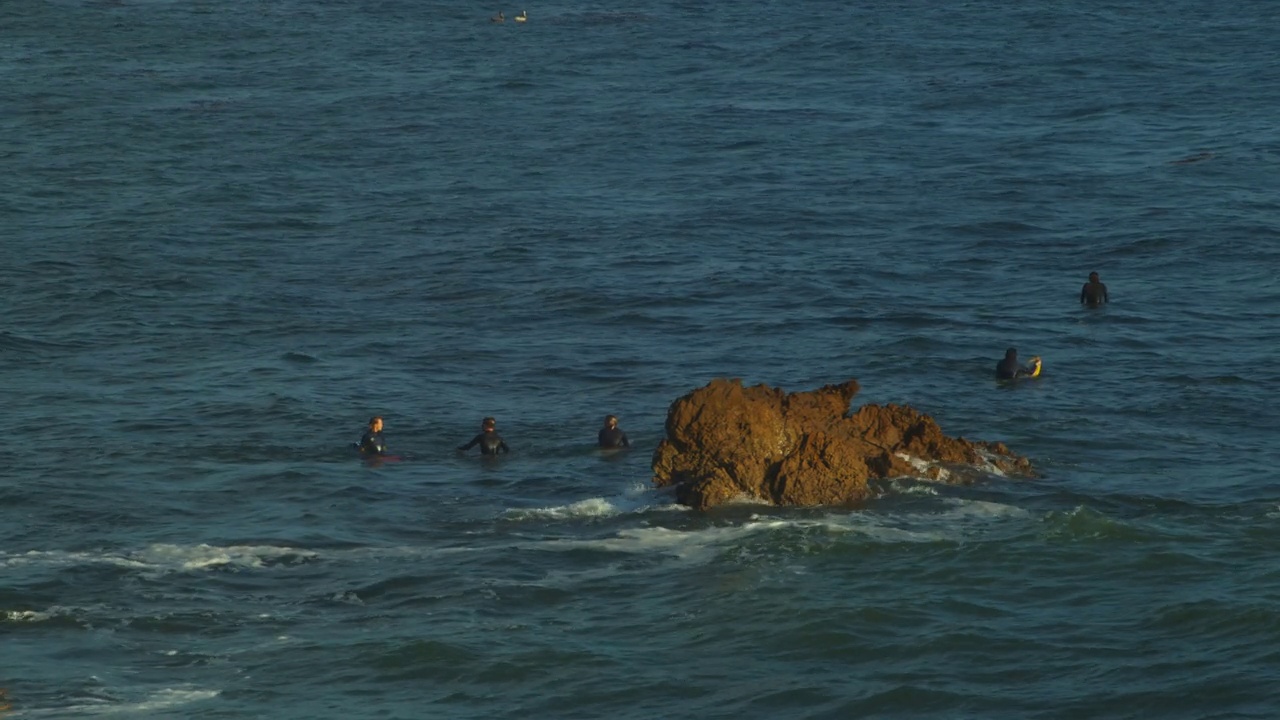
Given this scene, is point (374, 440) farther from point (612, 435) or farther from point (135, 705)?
point (135, 705)

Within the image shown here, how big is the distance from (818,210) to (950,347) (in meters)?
13.5

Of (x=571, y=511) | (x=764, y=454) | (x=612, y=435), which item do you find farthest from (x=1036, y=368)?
(x=571, y=511)

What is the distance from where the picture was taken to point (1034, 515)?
2892 cm

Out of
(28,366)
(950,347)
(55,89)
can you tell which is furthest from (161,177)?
(950,347)

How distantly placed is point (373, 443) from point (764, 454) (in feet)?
24.9

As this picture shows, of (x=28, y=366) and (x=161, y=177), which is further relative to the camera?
(x=161, y=177)

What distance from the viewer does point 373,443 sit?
108 feet

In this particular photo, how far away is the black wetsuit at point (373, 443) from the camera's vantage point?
3306cm

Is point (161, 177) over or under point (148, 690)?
over

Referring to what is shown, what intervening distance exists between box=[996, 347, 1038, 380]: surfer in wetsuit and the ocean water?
563 mm

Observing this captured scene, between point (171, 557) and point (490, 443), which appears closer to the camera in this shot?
point (171, 557)

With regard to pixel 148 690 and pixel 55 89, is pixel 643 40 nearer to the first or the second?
pixel 55 89

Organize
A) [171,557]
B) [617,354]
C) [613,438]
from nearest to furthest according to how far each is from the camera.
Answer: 1. [171,557]
2. [613,438]
3. [617,354]

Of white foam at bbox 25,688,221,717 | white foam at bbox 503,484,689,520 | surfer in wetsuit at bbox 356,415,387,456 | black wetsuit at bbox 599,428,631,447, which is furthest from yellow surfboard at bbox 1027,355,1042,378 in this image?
white foam at bbox 25,688,221,717
